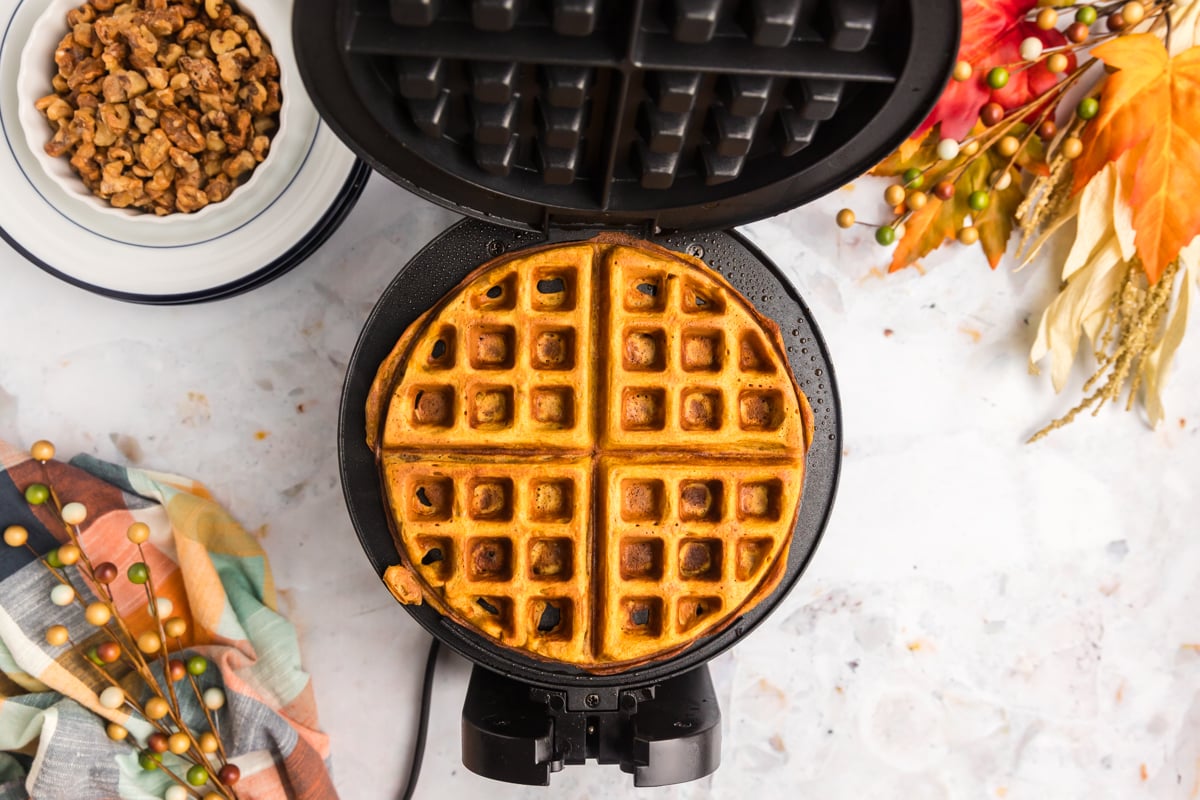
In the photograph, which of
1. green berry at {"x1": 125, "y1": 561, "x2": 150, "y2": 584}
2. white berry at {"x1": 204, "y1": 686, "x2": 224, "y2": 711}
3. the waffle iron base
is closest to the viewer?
the waffle iron base

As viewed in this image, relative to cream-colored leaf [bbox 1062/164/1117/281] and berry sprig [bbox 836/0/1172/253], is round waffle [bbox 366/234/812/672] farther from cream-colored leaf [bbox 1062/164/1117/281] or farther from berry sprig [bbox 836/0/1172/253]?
cream-colored leaf [bbox 1062/164/1117/281]

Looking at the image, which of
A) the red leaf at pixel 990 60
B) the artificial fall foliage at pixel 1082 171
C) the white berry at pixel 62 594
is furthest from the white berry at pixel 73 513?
the red leaf at pixel 990 60

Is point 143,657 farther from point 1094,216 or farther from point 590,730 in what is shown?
point 1094,216

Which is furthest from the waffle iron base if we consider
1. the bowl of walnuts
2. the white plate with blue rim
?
the bowl of walnuts

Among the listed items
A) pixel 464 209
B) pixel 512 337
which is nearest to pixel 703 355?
pixel 512 337

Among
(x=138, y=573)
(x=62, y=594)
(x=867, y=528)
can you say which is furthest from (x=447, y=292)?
(x=867, y=528)

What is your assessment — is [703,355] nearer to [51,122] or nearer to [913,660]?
[913,660]
